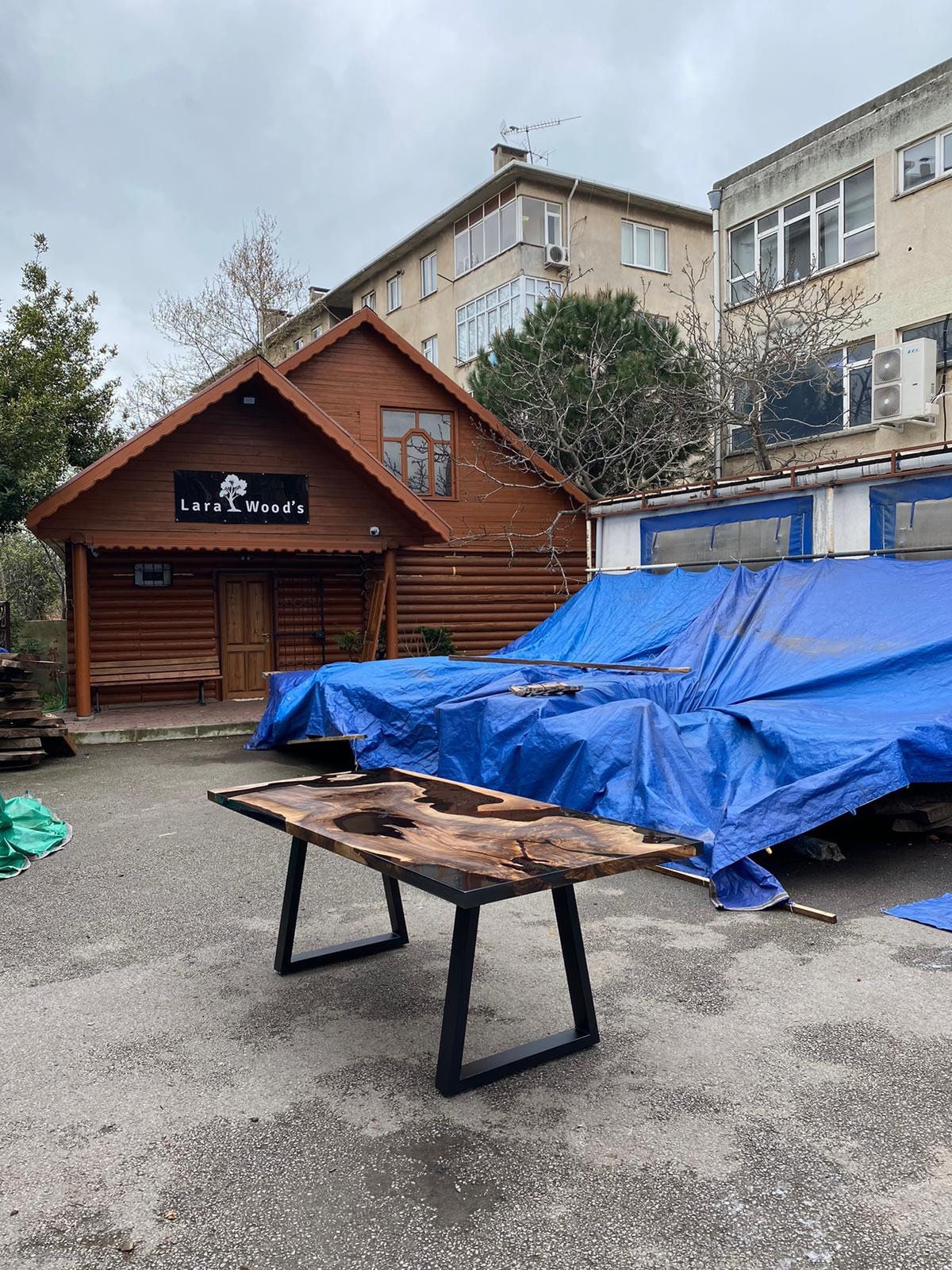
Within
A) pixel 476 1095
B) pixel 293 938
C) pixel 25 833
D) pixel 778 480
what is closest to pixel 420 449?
pixel 778 480

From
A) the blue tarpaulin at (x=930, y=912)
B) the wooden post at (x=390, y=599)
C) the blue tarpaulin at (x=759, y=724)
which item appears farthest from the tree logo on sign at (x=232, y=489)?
the blue tarpaulin at (x=930, y=912)

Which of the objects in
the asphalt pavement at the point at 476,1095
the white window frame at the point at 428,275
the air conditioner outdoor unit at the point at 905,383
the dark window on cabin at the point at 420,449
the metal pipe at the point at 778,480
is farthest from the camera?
the white window frame at the point at 428,275

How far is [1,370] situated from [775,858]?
16708 mm

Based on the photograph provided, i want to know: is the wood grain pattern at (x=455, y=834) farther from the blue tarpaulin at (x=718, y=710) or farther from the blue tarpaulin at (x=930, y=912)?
the blue tarpaulin at (x=930, y=912)

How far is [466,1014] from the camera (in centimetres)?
362

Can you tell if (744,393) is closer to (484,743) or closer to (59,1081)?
(484,743)

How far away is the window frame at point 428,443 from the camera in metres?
17.8

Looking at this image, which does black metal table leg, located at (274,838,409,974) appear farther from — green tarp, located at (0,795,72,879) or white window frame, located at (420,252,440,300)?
white window frame, located at (420,252,440,300)

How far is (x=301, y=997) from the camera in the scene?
4414 millimetres

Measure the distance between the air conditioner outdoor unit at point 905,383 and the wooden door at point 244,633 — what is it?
11.2 m

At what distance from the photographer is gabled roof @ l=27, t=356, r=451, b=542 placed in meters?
13.3

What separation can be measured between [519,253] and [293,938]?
25268mm

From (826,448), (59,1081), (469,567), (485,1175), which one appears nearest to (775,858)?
(485,1175)

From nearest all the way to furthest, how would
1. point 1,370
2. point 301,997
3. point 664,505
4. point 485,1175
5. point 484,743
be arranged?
point 485,1175, point 301,997, point 484,743, point 664,505, point 1,370
